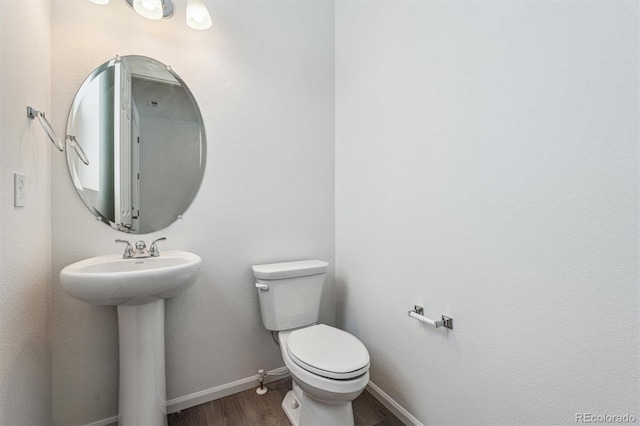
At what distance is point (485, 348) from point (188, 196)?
1536mm

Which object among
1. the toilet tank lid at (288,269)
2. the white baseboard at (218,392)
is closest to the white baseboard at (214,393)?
the white baseboard at (218,392)

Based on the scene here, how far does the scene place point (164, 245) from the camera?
1474 mm

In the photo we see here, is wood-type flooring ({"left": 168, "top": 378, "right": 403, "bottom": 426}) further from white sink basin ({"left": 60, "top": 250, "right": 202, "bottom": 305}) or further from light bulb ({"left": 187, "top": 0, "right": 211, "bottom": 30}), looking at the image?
light bulb ({"left": 187, "top": 0, "right": 211, "bottom": 30})

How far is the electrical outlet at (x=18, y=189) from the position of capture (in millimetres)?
949

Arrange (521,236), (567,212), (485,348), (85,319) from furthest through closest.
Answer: (85,319)
(485,348)
(521,236)
(567,212)

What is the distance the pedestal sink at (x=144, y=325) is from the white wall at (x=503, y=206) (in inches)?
40.6

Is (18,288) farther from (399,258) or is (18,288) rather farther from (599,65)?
(599,65)

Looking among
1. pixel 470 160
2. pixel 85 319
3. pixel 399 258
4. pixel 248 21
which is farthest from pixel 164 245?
pixel 470 160

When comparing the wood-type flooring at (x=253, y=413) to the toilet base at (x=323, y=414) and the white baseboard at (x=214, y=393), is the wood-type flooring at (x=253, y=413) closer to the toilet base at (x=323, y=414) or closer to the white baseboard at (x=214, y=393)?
the white baseboard at (x=214, y=393)

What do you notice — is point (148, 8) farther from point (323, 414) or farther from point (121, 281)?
point (323, 414)

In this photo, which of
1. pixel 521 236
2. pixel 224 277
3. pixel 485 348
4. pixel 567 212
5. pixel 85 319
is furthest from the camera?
pixel 224 277

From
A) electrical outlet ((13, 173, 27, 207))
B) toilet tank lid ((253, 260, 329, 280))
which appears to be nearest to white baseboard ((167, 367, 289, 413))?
toilet tank lid ((253, 260, 329, 280))

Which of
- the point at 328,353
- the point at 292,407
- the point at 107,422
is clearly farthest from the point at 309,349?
the point at 107,422

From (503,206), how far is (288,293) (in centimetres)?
113
